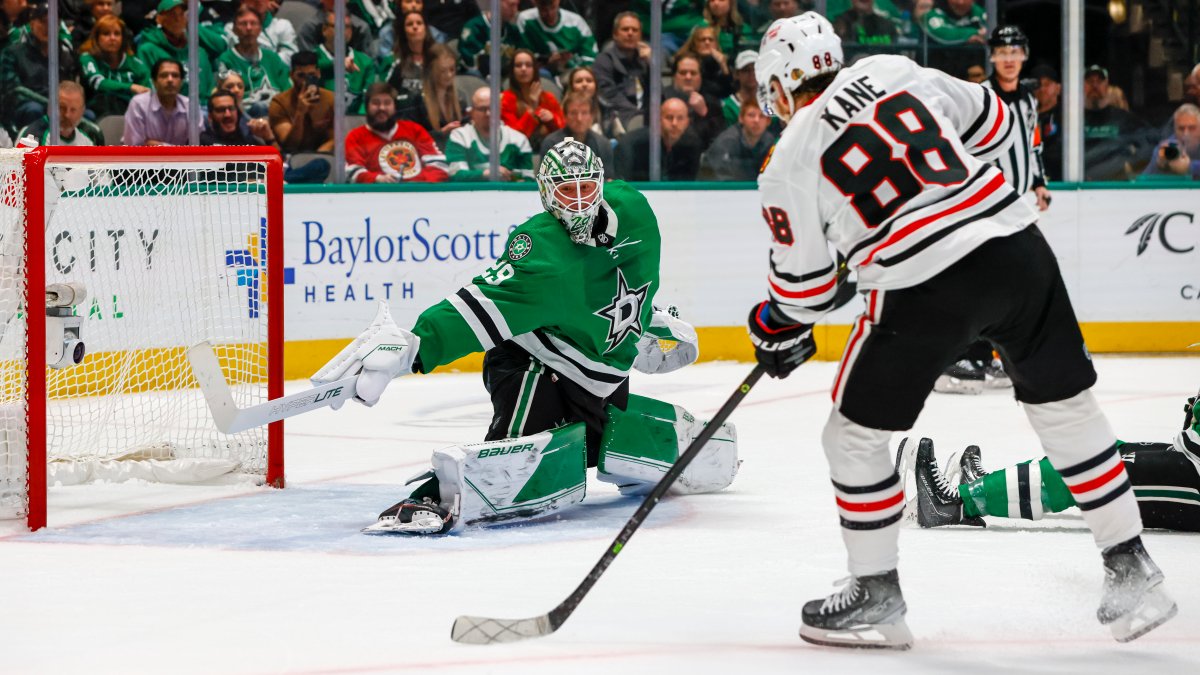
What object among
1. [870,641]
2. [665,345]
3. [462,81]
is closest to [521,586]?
[870,641]

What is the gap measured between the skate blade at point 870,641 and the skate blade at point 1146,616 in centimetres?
31

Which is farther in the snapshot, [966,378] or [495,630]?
[966,378]

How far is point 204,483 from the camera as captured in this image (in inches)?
159

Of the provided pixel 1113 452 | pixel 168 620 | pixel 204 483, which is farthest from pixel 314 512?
pixel 1113 452

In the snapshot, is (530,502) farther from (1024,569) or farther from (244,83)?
(244,83)

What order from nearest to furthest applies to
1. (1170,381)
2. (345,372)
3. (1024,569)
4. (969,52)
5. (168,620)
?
(168,620) < (1024,569) < (345,372) < (1170,381) < (969,52)

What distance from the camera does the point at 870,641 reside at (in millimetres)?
2473

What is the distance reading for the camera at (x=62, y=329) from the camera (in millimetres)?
3504

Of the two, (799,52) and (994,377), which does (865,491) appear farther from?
(994,377)

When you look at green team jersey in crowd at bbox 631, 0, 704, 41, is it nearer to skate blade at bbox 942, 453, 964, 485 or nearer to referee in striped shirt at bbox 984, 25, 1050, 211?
referee in striped shirt at bbox 984, 25, 1050, 211

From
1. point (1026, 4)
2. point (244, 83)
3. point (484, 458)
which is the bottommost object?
point (484, 458)

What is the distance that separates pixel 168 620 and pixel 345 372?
76 cm

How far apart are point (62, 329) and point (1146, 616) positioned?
2.34 m

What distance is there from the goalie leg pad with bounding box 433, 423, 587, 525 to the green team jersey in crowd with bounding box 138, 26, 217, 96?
3.48m
